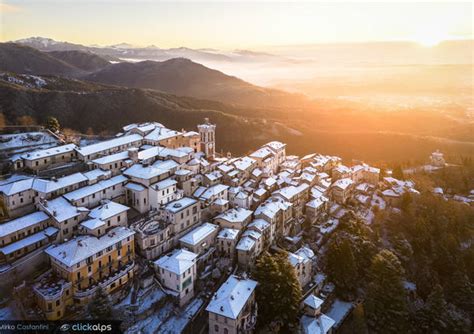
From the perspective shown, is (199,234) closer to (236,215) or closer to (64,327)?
(236,215)

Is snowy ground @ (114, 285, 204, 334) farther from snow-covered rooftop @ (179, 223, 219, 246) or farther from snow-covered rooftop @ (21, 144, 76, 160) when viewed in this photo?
snow-covered rooftop @ (21, 144, 76, 160)

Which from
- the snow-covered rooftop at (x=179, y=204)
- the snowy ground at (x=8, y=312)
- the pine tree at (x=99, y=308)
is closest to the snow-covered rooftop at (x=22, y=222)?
the snowy ground at (x=8, y=312)

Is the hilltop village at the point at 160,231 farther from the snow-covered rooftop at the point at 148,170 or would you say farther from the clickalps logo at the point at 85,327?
the clickalps logo at the point at 85,327

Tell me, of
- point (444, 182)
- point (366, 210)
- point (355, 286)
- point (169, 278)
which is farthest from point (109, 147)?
point (444, 182)

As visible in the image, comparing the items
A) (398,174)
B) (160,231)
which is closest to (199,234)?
(160,231)

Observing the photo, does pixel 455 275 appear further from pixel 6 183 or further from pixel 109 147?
pixel 6 183

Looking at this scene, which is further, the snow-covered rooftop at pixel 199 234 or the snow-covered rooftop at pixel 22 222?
the snow-covered rooftop at pixel 199 234

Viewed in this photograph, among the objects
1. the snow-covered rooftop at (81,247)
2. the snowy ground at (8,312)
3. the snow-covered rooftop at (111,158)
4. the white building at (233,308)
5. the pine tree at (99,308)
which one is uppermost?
the snow-covered rooftop at (111,158)
